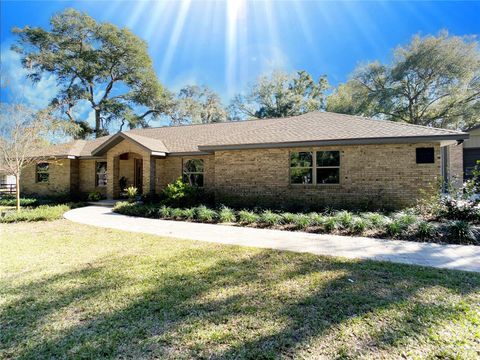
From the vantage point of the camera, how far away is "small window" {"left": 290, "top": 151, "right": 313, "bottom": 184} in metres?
11.6

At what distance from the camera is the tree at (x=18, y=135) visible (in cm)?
1274

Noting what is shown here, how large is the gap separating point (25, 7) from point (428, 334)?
19429 millimetres

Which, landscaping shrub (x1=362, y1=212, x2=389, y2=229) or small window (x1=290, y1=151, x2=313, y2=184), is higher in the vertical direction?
small window (x1=290, y1=151, x2=313, y2=184)

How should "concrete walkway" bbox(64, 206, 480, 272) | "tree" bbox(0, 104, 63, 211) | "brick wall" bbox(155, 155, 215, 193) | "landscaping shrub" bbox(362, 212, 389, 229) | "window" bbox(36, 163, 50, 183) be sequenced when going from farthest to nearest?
"window" bbox(36, 163, 50, 183) < "brick wall" bbox(155, 155, 215, 193) < "tree" bbox(0, 104, 63, 211) < "landscaping shrub" bbox(362, 212, 389, 229) < "concrete walkway" bbox(64, 206, 480, 272)

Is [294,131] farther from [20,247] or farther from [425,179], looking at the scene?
[20,247]

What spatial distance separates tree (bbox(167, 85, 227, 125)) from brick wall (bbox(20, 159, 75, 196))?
19.9 m

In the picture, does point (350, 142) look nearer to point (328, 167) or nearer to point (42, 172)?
point (328, 167)

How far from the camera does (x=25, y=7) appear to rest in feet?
43.4

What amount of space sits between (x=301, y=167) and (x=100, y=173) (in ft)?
43.9

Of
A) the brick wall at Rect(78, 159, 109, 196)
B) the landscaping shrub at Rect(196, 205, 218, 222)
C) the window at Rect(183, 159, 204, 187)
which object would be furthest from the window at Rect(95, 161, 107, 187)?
the landscaping shrub at Rect(196, 205, 218, 222)

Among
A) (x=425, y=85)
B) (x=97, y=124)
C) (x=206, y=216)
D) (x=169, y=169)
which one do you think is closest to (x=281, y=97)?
(x=425, y=85)

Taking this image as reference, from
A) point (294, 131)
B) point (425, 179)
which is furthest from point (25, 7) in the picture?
point (425, 179)

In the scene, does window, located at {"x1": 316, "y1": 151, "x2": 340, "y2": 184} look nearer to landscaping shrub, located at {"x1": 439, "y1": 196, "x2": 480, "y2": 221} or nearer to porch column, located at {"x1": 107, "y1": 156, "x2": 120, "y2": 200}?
landscaping shrub, located at {"x1": 439, "y1": 196, "x2": 480, "y2": 221}

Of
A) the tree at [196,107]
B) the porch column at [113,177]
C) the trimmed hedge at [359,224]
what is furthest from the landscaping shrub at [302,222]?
the tree at [196,107]
